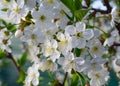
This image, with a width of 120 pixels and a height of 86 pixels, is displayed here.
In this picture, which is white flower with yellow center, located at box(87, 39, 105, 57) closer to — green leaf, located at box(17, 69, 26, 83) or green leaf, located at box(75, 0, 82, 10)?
green leaf, located at box(75, 0, 82, 10)

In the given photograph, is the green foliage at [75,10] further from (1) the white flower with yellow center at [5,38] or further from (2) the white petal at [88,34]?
(1) the white flower with yellow center at [5,38]

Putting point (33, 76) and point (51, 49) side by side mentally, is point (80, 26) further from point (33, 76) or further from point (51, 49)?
point (33, 76)

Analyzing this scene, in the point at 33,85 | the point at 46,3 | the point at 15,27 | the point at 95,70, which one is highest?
the point at 46,3

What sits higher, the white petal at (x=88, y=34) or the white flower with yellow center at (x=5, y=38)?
the white petal at (x=88, y=34)

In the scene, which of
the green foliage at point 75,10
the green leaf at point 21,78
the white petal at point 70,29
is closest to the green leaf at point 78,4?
the green foliage at point 75,10

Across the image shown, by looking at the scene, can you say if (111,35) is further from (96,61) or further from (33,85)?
(33,85)

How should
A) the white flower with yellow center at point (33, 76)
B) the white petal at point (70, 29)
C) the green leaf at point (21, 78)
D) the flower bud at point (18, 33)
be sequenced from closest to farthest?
the white petal at point (70, 29) < the flower bud at point (18, 33) < the white flower with yellow center at point (33, 76) < the green leaf at point (21, 78)

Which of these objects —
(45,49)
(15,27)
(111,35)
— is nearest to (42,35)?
(45,49)

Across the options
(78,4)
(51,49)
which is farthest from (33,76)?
(78,4)
